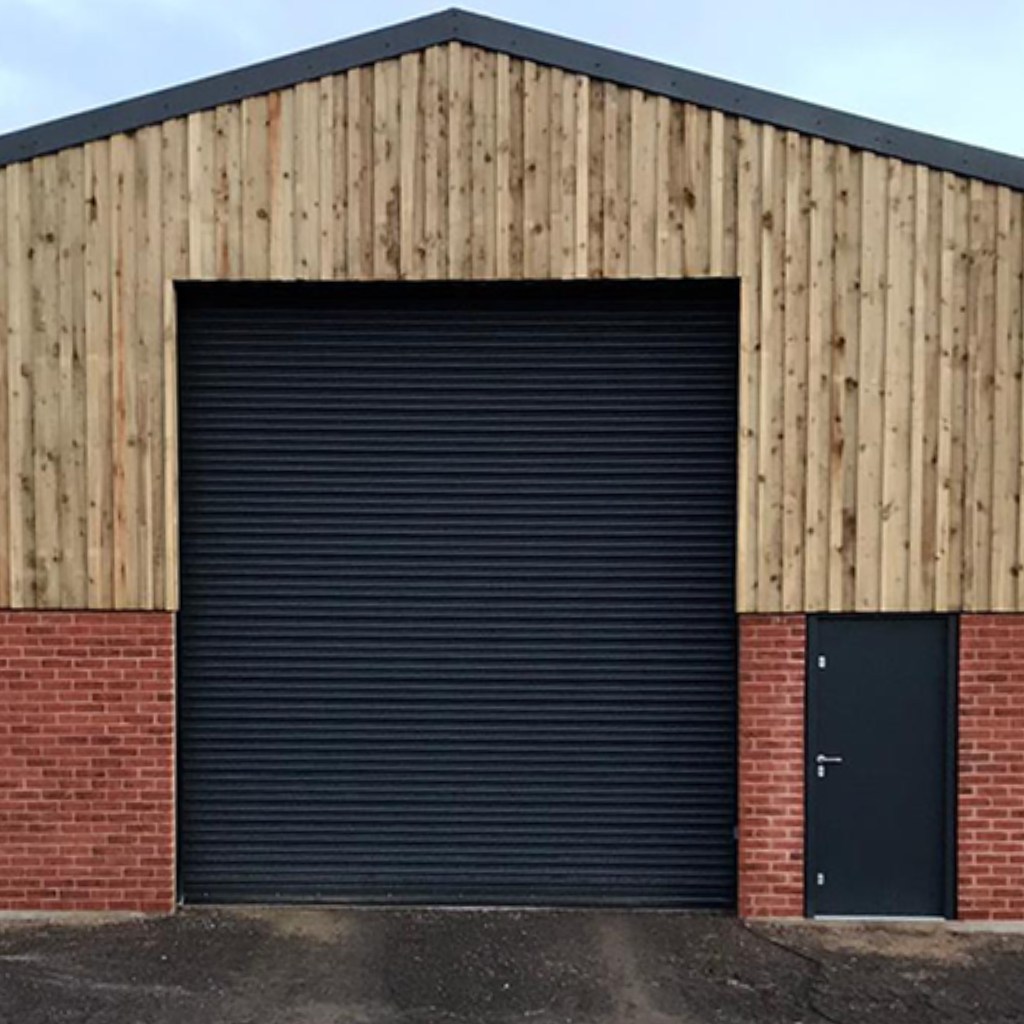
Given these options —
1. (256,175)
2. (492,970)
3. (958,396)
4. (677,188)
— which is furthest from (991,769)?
(256,175)

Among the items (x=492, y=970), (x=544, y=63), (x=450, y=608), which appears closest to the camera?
(x=492, y=970)

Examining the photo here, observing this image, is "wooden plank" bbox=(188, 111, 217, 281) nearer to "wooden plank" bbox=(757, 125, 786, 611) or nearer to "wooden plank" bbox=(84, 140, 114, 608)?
"wooden plank" bbox=(84, 140, 114, 608)

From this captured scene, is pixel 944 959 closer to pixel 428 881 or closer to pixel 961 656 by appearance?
pixel 961 656

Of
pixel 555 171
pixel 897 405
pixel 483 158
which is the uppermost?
pixel 483 158

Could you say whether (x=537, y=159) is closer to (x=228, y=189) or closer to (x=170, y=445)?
(x=228, y=189)

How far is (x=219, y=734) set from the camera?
8.33 m

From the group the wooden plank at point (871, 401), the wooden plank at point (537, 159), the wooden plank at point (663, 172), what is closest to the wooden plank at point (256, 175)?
the wooden plank at point (537, 159)

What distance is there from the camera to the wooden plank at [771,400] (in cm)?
788

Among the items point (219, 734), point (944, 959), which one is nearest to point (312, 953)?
point (219, 734)

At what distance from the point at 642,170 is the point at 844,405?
8.20 ft

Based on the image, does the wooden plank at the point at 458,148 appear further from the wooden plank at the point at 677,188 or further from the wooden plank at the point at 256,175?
the wooden plank at the point at 677,188

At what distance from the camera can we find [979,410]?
7.86 m

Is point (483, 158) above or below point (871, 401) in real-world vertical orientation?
above

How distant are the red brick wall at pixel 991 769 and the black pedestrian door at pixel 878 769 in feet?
0.46
